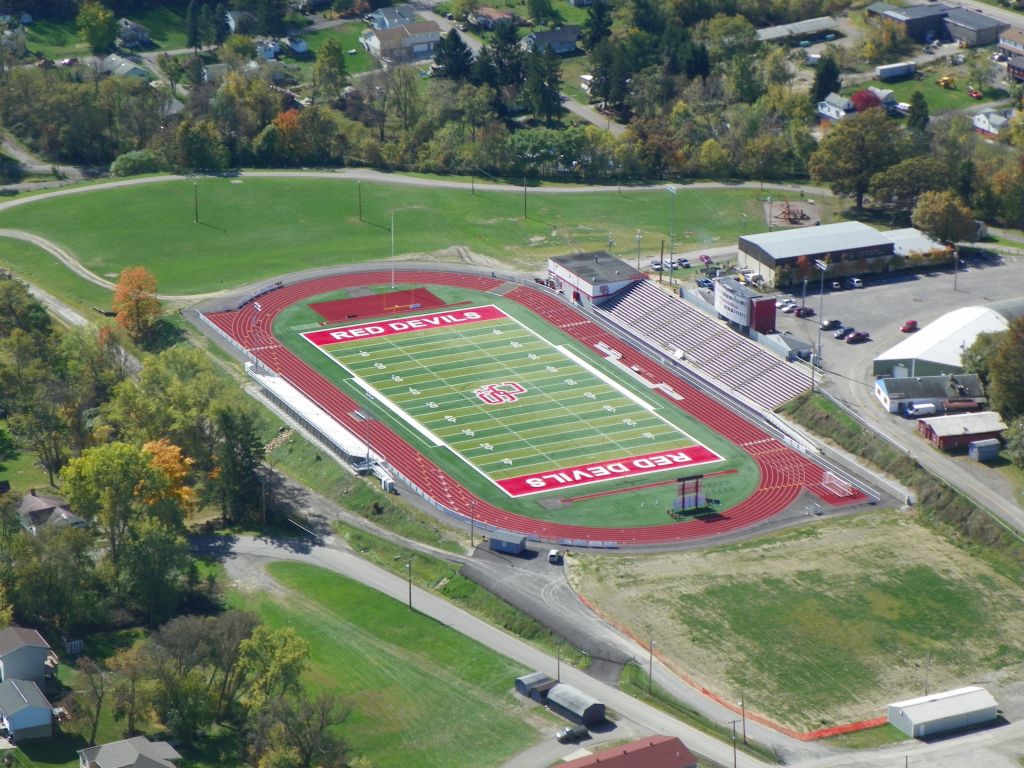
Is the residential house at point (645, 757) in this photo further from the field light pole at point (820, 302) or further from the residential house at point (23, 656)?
the field light pole at point (820, 302)

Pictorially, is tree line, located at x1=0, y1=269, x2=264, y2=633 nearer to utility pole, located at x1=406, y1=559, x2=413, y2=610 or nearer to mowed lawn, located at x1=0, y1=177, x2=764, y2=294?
utility pole, located at x1=406, y1=559, x2=413, y2=610

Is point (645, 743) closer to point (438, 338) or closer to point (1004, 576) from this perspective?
point (1004, 576)

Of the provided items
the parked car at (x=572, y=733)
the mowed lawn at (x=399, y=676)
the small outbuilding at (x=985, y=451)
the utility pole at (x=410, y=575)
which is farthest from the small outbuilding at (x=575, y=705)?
the small outbuilding at (x=985, y=451)

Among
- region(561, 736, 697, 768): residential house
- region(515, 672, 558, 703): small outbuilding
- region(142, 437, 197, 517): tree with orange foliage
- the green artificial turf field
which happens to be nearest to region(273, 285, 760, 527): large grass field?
the green artificial turf field

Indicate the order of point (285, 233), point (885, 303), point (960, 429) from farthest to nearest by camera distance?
point (285, 233) < point (885, 303) < point (960, 429)

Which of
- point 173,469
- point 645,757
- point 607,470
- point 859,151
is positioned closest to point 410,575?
point 173,469

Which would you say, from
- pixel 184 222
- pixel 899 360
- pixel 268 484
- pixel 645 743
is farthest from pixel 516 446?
pixel 184 222

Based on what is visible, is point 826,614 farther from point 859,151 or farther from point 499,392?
point 859,151
